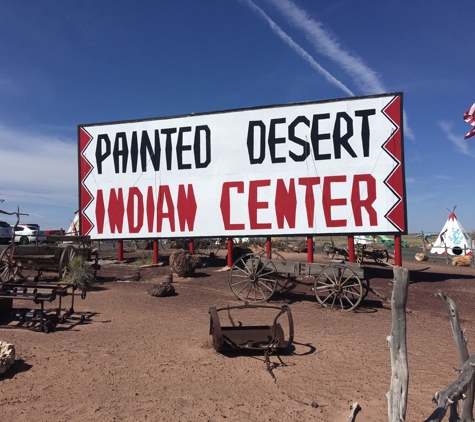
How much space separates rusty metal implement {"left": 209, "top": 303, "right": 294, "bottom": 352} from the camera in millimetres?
6207

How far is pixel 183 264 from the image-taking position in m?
14.1

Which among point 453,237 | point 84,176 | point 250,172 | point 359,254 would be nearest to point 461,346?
point 250,172

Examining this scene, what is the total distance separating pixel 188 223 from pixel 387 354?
1051cm

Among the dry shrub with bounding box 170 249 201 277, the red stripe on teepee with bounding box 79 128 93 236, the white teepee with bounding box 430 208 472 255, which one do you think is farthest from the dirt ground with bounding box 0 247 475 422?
the white teepee with bounding box 430 208 472 255

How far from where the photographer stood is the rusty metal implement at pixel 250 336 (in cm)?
621

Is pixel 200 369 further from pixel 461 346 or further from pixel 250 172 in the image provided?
pixel 250 172

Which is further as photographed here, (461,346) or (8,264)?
(8,264)

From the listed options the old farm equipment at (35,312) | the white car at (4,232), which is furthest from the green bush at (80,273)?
the white car at (4,232)

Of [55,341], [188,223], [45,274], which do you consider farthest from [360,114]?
[45,274]

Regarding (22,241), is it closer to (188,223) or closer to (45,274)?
(45,274)

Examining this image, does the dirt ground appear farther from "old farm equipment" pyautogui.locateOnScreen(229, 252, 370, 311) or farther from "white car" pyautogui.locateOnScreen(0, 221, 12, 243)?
"white car" pyautogui.locateOnScreen(0, 221, 12, 243)

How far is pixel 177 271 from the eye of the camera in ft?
46.5

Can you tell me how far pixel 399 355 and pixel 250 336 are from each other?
12.4 feet

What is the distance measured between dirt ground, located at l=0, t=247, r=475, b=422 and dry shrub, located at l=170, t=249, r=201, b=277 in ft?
13.7
